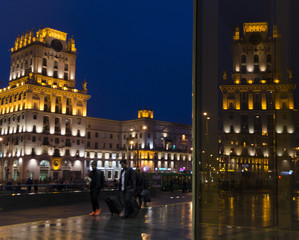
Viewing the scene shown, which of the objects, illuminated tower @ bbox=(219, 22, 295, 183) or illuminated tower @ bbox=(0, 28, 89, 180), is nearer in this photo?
illuminated tower @ bbox=(219, 22, 295, 183)

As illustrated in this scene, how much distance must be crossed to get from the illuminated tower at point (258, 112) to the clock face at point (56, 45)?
3595 inches

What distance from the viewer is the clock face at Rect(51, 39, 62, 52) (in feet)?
301

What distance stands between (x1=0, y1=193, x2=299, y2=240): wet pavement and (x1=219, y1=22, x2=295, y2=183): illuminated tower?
0.40 m

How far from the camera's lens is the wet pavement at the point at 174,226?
4.65 metres

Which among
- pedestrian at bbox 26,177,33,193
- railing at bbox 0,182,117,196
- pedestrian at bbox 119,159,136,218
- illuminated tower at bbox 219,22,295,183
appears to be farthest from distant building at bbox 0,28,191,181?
illuminated tower at bbox 219,22,295,183

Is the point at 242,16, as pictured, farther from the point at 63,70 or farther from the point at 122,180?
the point at 63,70

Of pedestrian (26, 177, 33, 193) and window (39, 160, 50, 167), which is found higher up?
window (39, 160, 50, 167)

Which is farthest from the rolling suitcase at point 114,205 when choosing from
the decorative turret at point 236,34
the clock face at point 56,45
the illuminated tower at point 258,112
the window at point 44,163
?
the clock face at point 56,45

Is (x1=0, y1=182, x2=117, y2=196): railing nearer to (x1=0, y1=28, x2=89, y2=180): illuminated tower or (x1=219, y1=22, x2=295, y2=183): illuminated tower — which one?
(x1=219, y1=22, x2=295, y2=183): illuminated tower

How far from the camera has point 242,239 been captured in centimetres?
463

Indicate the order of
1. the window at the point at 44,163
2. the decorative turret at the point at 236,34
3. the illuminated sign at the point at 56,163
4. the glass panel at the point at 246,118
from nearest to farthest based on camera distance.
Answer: the glass panel at the point at 246,118
the decorative turret at the point at 236,34
the window at the point at 44,163
the illuminated sign at the point at 56,163

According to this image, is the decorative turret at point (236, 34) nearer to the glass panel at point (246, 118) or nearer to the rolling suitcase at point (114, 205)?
the glass panel at point (246, 118)

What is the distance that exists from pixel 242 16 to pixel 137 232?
6.73 m

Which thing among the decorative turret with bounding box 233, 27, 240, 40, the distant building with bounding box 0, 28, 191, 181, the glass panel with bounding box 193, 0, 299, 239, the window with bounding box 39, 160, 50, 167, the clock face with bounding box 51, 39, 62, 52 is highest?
the clock face with bounding box 51, 39, 62, 52
